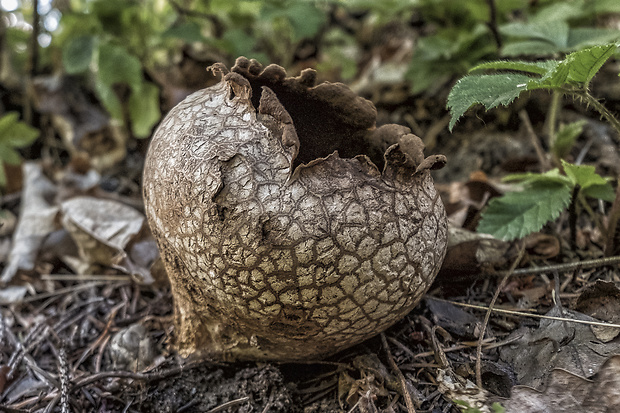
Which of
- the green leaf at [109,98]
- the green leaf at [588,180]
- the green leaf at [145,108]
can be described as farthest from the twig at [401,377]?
the green leaf at [109,98]

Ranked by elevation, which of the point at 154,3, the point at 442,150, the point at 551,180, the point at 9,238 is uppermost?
the point at 154,3

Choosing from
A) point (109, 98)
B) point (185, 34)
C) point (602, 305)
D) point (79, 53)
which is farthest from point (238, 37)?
point (602, 305)

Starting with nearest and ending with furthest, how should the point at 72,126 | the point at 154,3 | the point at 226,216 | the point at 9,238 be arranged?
1. the point at 226,216
2. the point at 9,238
3. the point at 72,126
4. the point at 154,3

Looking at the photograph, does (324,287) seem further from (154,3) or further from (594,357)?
(154,3)

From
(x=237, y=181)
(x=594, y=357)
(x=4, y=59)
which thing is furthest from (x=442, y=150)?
(x=4, y=59)

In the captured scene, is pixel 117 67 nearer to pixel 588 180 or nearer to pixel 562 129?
pixel 562 129
